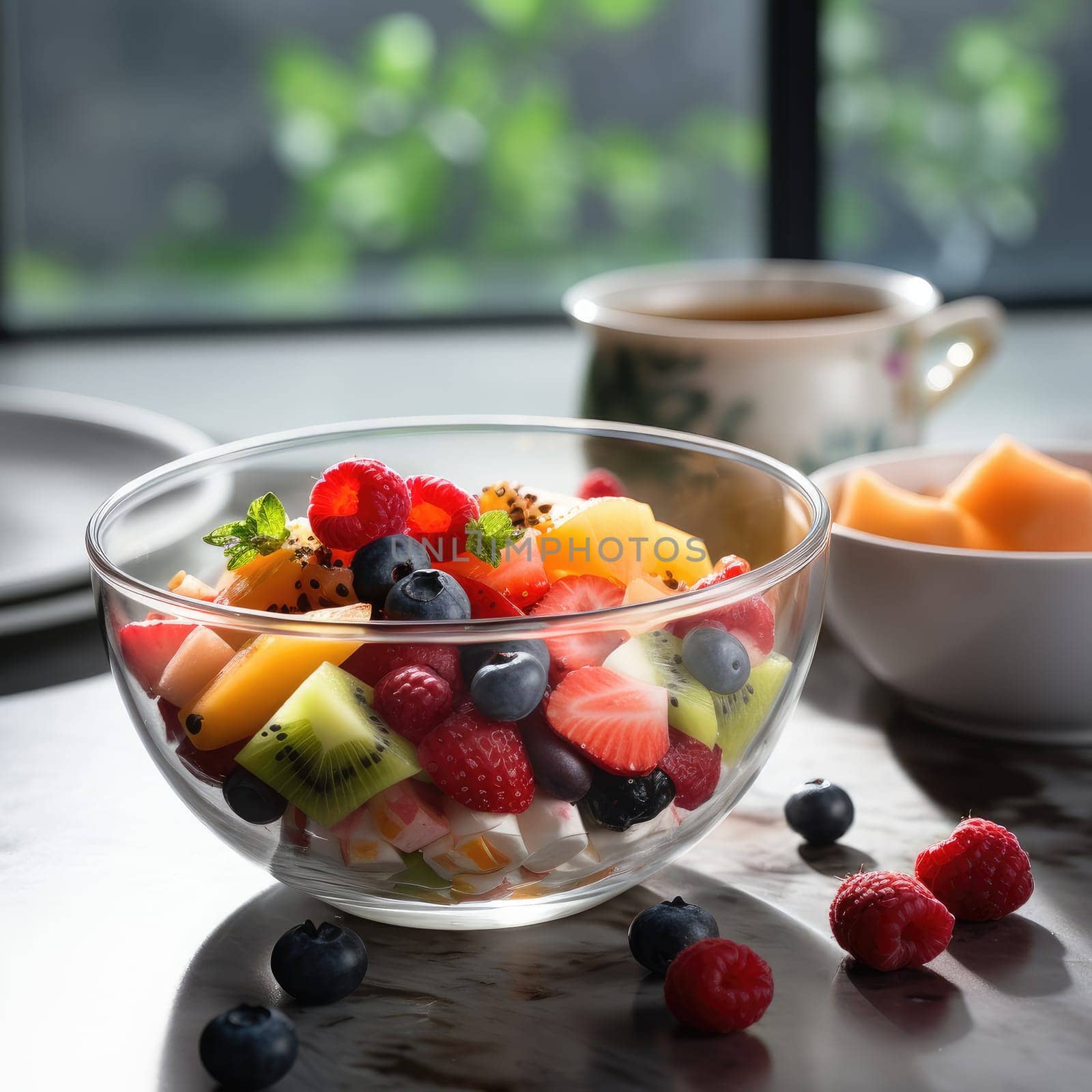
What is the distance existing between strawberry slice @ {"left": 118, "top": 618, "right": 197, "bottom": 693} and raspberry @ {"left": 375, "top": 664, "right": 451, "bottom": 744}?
Result: 0.10m

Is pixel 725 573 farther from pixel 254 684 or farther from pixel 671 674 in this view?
pixel 254 684

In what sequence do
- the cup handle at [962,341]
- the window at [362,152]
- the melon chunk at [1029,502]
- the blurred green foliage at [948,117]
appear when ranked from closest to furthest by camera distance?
the melon chunk at [1029,502] → the cup handle at [962,341] → the blurred green foliage at [948,117] → the window at [362,152]

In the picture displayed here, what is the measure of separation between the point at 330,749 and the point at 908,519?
51 cm

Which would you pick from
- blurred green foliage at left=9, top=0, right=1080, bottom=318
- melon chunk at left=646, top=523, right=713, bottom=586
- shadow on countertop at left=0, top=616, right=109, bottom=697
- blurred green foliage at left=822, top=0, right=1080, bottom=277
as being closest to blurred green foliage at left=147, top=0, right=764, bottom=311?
blurred green foliage at left=9, top=0, right=1080, bottom=318

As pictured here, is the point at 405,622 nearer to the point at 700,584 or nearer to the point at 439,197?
the point at 700,584

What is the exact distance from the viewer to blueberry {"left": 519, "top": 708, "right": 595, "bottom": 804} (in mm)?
636

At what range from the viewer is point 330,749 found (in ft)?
2.03

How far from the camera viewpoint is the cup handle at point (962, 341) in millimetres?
1216

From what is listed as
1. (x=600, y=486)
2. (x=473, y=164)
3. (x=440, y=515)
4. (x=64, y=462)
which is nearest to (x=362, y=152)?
(x=473, y=164)

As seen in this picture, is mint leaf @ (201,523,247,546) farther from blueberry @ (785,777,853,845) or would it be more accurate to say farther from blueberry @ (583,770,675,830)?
blueberry @ (785,777,853,845)

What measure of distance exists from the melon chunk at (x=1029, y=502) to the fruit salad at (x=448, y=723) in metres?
0.32

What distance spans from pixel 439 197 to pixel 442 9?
0.34 meters

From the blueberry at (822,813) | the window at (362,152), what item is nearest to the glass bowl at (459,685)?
the blueberry at (822,813)

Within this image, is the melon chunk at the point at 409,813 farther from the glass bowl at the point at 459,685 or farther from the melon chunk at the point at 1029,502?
the melon chunk at the point at 1029,502
